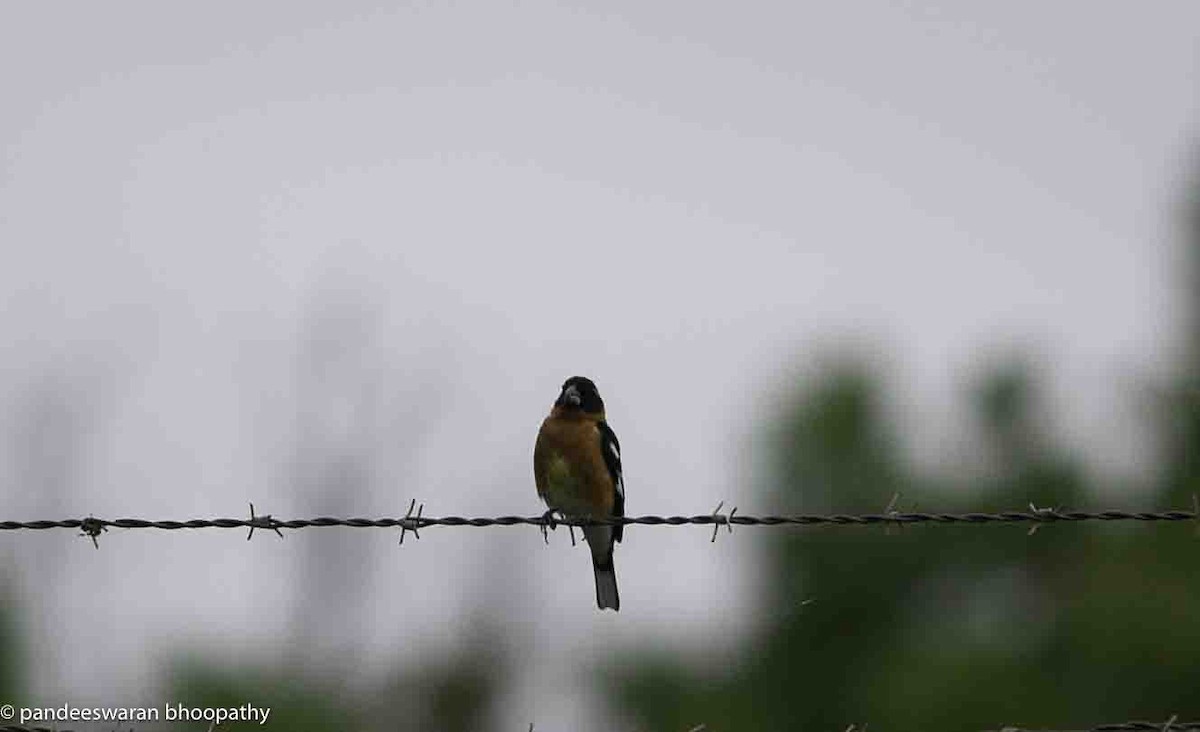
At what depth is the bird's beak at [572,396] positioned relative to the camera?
9109mm

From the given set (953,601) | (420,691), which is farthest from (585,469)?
(953,601)

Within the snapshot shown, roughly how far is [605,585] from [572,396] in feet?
3.26

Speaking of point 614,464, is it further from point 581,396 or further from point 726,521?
point 726,521

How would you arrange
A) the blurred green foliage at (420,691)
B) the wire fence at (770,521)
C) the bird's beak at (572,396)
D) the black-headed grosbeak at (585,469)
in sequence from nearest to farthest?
the wire fence at (770,521) < the black-headed grosbeak at (585,469) < the bird's beak at (572,396) < the blurred green foliage at (420,691)

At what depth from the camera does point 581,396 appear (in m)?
9.18

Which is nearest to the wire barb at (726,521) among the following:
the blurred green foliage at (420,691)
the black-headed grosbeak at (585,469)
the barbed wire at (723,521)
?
the barbed wire at (723,521)

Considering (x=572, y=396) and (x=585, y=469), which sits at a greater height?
(x=572, y=396)

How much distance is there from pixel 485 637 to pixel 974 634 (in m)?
6.56

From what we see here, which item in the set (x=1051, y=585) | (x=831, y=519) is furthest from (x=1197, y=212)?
(x=831, y=519)

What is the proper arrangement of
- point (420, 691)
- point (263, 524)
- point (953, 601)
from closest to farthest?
1. point (263, 524)
2. point (420, 691)
3. point (953, 601)

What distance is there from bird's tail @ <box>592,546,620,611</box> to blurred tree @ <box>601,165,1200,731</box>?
1167 cm

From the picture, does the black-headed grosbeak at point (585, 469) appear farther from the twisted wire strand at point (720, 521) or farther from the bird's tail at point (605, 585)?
the twisted wire strand at point (720, 521)

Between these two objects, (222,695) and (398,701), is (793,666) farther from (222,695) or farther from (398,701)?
(222,695)

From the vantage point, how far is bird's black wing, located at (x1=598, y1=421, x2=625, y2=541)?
9.11 meters
